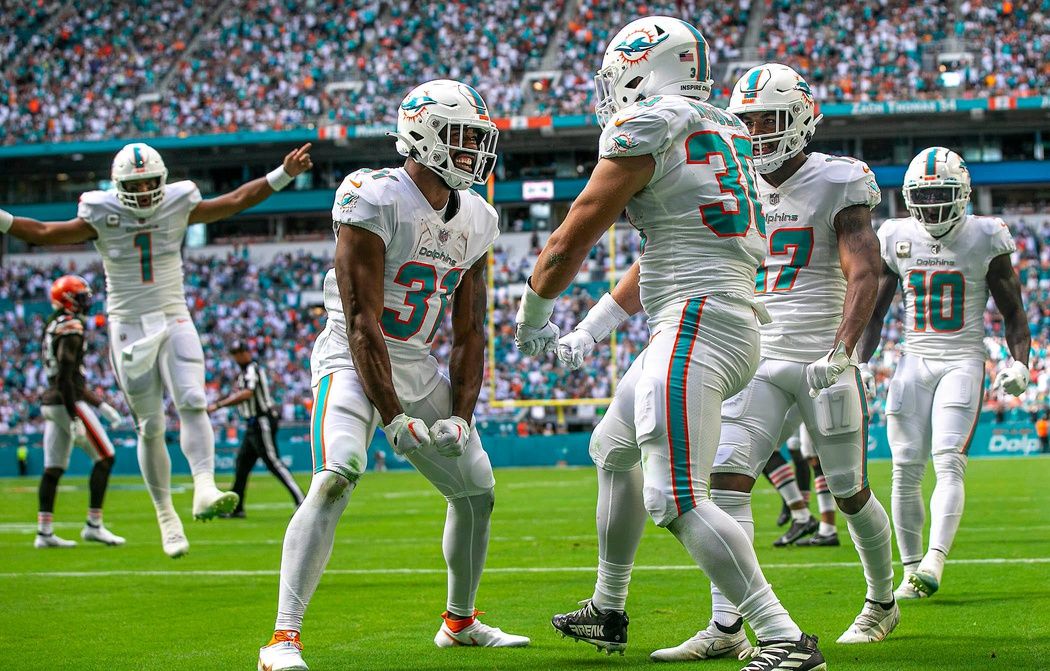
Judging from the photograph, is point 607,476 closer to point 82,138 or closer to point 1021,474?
point 1021,474

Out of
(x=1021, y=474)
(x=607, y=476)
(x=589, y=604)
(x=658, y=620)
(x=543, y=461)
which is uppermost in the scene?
(x=607, y=476)

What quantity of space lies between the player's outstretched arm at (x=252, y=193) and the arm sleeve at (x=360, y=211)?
269 cm

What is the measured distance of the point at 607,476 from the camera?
15.6ft

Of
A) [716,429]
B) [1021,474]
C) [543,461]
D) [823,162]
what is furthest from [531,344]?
[543,461]

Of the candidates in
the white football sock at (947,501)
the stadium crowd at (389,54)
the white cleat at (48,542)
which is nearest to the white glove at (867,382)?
the white football sock at (947,501)

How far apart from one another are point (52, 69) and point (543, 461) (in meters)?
23.9

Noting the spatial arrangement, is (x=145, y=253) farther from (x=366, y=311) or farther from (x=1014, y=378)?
(x=1014, y=378)

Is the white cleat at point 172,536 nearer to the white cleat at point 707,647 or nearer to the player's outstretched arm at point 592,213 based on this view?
the white cleat at point 707,647

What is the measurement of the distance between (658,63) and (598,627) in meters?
2.07

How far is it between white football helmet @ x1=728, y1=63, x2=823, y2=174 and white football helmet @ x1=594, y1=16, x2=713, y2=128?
0.93 m

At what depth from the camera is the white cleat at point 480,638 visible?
5.18 meters

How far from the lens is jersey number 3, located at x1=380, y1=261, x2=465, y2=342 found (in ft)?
16.3

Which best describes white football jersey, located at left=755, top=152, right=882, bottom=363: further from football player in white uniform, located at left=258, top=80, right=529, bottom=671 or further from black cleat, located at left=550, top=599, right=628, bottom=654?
black cleat, located at left=550, top=599, right=628, bottom=654

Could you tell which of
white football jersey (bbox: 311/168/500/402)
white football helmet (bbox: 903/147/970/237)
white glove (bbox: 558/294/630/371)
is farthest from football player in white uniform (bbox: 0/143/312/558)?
white football helmet (bbox: 903/147/970/237)
